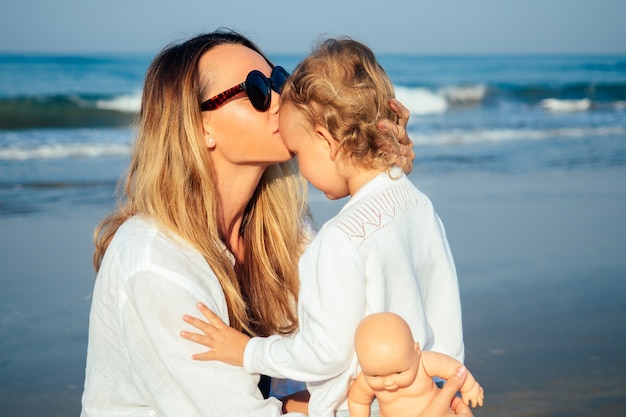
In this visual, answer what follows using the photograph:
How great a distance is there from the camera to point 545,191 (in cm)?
865

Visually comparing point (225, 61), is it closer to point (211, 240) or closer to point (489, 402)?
point (211, 240)

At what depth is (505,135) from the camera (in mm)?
14438

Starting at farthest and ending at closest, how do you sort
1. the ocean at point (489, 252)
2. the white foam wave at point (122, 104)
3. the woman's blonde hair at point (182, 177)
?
the white foam wave at point (122, 104), the ocean at point (489, 252), the woman's blonde hair at point (182, 177)

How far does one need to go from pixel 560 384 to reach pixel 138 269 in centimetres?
263

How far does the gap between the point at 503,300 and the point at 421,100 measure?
20.0m

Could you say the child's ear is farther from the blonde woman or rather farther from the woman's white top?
the woman's white top

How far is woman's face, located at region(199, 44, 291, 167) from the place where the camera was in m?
2.98

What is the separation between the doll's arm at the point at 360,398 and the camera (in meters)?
2.34

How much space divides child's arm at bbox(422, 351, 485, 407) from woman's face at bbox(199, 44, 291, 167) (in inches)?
38.3

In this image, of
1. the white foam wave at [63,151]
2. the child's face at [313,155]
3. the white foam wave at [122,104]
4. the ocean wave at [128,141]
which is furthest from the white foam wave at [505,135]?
the child's face at [313,155]

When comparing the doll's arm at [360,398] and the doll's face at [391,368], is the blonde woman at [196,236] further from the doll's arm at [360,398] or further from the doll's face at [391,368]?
the doll's face at [391,368]

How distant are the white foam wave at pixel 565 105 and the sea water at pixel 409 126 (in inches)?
1.1

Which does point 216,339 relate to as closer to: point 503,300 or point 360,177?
point 360,177

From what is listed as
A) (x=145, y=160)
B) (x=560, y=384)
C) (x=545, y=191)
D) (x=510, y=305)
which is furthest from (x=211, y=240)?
(x=545, y=191)
